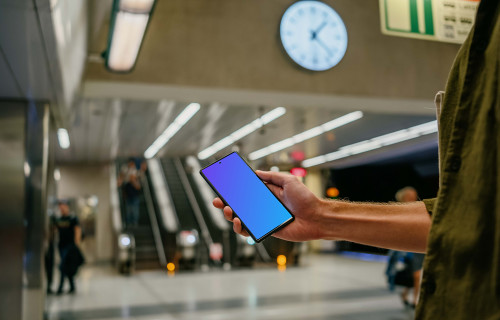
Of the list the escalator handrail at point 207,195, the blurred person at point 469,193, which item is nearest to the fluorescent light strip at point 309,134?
the escalator handrail at point 207,195

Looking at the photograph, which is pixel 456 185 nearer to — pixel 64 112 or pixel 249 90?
pixel 249 90

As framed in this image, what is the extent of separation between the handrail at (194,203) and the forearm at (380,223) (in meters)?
13.2

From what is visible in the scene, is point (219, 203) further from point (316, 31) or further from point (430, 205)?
point (316, 31)

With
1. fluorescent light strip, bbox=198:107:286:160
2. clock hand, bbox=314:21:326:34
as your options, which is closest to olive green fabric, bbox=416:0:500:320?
clock hand, bbox=314:21:326:34

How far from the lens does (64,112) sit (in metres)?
6.17

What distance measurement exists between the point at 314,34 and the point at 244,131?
23.0 ft

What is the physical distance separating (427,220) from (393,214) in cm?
9

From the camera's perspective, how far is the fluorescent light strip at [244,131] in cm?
868

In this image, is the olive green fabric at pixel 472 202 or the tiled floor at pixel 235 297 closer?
the olive green fabric at pixel 472 202

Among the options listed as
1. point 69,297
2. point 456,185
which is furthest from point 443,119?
point 69,297

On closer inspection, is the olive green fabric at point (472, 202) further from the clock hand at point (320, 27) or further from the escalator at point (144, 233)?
the escalator at point (144, 233)

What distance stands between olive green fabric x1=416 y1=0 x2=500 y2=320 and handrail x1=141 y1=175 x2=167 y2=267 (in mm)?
13472

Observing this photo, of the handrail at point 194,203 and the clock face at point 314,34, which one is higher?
the clock face at point 314,34

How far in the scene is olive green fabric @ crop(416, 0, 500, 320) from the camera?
82 centimetres
